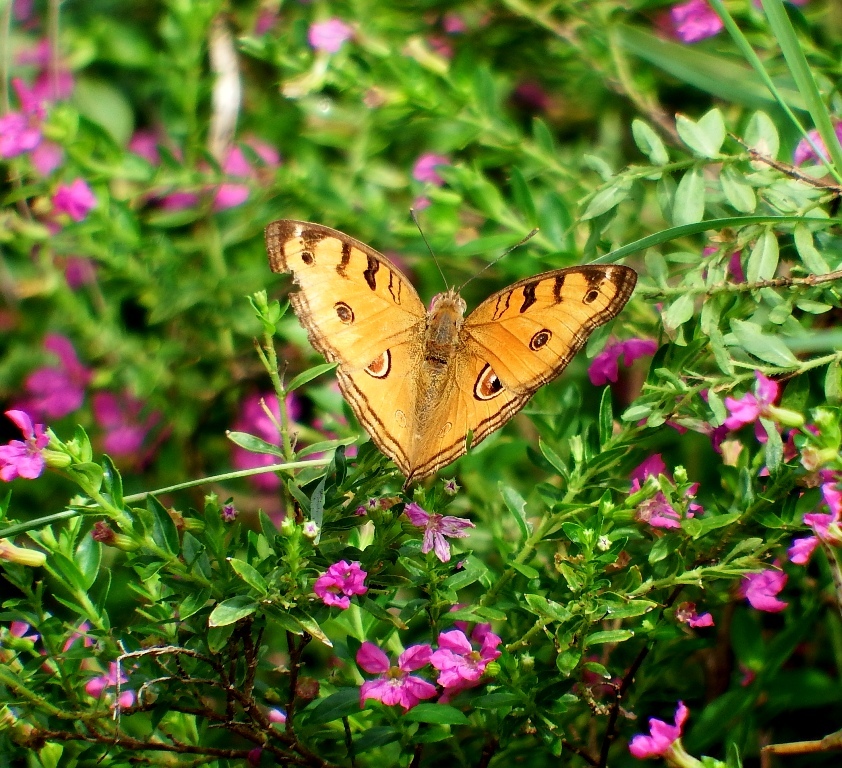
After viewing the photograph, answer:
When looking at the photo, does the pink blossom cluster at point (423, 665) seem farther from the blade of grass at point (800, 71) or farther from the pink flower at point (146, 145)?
the pink flower at point (146, 145)

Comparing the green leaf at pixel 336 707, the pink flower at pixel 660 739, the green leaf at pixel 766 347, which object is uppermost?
the green leaf at pixel 766 347

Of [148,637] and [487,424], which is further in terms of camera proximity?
[487,424]

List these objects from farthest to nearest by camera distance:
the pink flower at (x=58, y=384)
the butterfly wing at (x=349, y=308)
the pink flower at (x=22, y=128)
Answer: the pink flower at (x=58, y=384)
the pink flower at (x=22, y=128)
the butterfly wing at (x=349, y=308)

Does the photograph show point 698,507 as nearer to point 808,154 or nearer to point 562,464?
point 562,464

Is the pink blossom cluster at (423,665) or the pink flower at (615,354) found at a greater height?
the pink flower at (615,354)

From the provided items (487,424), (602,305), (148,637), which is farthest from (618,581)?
(148,637)

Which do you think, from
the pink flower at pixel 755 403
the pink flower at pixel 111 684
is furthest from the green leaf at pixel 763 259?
the pink flower at pixel 111 684

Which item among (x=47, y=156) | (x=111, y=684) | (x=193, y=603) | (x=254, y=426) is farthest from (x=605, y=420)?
(x=47, y=156)
